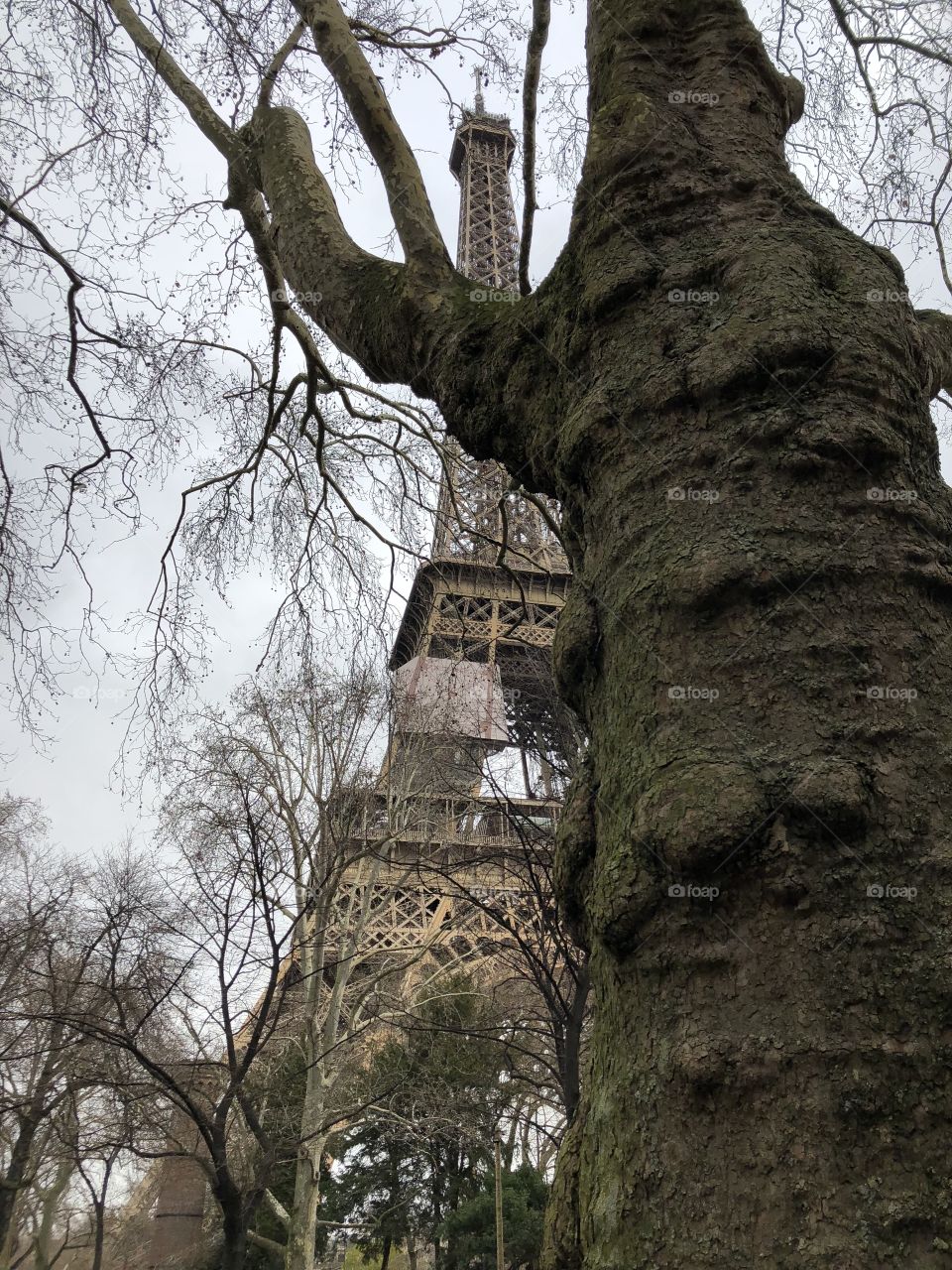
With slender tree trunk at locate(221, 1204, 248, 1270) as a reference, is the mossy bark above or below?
above

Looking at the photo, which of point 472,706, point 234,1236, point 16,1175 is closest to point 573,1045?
point 234,1236

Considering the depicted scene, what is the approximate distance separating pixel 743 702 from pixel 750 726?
4 centimetres

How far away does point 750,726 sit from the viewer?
116 cm

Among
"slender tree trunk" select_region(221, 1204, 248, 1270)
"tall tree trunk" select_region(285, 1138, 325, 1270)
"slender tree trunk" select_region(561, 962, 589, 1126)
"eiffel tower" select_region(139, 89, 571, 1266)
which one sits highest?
"eiffel tower" select_region(139, 89, 571, 1266)

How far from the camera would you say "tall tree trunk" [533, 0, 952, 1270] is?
2.95 ft

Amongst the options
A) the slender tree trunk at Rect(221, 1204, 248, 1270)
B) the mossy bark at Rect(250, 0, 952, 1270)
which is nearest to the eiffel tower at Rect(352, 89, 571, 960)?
the mossy bark at Rect(250, 0, 952, 1270)

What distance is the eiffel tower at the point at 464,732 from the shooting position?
18.1ft

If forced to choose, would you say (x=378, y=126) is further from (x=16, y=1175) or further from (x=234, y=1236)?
(x=16, y=1175)

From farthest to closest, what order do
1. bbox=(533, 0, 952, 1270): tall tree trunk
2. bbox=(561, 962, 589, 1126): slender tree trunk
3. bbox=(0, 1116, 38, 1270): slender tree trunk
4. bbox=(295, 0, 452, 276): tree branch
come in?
bbox=(0, 1116, 38, 1270): slender tree trunk
bbox=(561, 962, 589, 1126): slender tree trunk
bbox=(295, 0, 452, 276): tree branch
bbox=(533, 0, 952, 1270): tall tree trunk

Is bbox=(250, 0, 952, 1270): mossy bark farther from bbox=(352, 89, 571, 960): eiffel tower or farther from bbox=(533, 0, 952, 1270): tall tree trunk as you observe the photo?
bbox=(352, 89, 571, 960): eiffel tower

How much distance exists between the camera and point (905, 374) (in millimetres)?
1519

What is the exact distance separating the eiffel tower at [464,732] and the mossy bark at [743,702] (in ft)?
2.12

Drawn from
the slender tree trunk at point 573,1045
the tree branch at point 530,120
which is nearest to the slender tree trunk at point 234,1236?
the slender tree trunk at point 573,1045

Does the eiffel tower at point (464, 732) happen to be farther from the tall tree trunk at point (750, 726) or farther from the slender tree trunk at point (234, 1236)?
the slender tree trunk at point (234, 1236)
